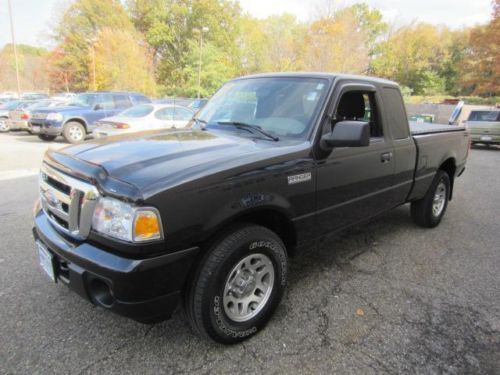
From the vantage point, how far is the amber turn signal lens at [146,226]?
1916 millimetres

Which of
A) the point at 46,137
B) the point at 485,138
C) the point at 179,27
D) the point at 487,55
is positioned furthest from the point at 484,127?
the point at 179,27

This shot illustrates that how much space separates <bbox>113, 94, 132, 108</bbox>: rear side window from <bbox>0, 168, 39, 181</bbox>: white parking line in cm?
582

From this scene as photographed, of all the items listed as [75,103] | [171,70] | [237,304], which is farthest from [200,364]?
[171,70]

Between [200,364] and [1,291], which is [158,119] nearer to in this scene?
[1,291]

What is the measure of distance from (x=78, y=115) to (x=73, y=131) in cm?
58

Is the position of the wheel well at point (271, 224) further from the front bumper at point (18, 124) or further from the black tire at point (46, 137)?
the front bumper at point (18, 124)

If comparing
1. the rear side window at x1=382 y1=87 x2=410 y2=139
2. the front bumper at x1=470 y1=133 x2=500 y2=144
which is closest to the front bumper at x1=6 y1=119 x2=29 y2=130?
the rear side window at x1=382 y1=87 x2=410 y2=139

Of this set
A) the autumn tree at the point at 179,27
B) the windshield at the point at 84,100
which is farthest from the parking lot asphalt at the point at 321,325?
the autumn tree at the point at 179,27

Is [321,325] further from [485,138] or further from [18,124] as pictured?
[18,124]

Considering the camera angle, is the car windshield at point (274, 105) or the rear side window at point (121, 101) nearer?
the car windshield at point (274, 105)

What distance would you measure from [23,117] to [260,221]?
15.3 meters

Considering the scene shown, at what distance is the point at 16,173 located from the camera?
7523 millimetres

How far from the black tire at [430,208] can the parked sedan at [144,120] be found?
250 inches

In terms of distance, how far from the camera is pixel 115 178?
204 centimetres
